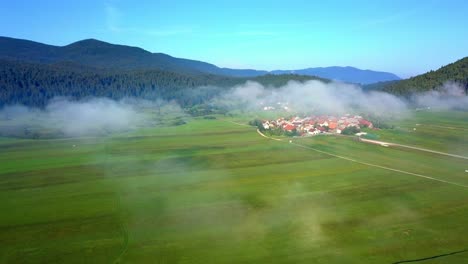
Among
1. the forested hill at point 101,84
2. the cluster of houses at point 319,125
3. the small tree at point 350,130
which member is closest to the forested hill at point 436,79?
the forested hill at point 101,84

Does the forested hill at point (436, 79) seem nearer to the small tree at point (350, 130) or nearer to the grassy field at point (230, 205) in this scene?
the small tree at point (350, 130)

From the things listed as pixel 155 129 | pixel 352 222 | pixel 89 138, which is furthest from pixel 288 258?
pixel 155 129

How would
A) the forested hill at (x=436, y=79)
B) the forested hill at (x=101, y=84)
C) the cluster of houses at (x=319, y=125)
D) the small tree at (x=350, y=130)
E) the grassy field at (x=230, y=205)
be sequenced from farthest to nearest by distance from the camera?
the forested hill at (x=101, y=84) → the forested hill at (x=436, y=79) → the cluster of houses at (x=319, y=125) → the small tree at (x=350, y=130) → the grassy field at (x=230, y=205)

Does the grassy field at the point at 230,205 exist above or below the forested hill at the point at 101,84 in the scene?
below

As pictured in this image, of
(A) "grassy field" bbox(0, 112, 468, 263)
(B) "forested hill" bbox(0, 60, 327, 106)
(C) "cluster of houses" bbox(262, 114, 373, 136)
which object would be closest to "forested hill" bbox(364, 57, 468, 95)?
(B) "forested hill" bbox(0, 60, 327, 106)

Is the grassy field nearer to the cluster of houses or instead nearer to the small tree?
the small tree

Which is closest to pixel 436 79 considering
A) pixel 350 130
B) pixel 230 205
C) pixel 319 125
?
pixel 319 125
